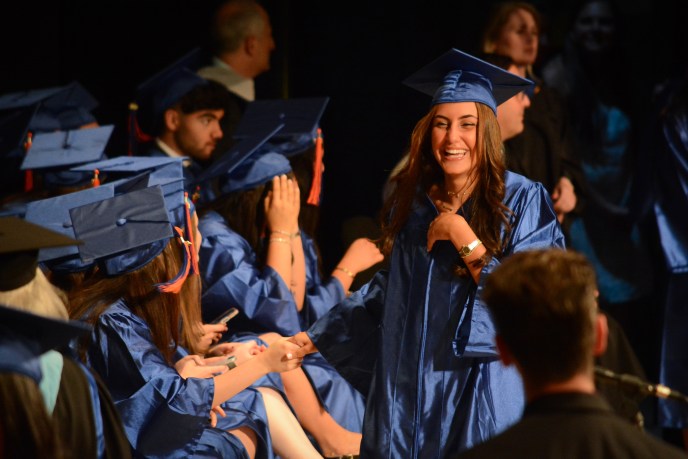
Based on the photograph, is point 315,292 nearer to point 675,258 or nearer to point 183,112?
point 183,112

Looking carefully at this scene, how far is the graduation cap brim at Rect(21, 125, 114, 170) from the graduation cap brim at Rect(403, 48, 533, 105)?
2037 millimetres

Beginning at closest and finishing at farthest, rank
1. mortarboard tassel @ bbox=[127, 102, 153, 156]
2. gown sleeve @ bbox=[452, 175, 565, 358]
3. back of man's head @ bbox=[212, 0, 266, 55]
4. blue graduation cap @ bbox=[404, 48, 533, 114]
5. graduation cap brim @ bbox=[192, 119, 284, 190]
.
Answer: gown sleeve @ bbox=[452, 175, 565, 358] < blue graduation cap @ bbox=[404, 48, 533, 114] < graduation cap brim @ bbox=[192, 119, 284, 190] < mortarboard tassel @ bbox=[127, 102, 153, 156] < back of man's head @ bbox=[212, 0, 266, 55]

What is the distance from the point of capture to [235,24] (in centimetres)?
573

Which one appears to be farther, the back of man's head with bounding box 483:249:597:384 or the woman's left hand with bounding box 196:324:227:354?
the woman's left hand with bounding box 196:324:227:354

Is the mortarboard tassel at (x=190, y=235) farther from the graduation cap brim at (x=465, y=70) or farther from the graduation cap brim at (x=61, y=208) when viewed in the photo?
the graduation cap brim at (x=465, y=70)

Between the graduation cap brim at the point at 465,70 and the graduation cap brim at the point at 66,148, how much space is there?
204 cm

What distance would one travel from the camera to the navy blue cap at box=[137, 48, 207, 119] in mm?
5250

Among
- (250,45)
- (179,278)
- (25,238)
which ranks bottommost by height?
(179,278)

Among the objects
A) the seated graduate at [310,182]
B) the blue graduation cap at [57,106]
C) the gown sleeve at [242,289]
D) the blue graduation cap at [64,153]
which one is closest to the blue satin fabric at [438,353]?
the gown sleeve at [242,289]

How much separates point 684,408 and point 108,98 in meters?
3.63

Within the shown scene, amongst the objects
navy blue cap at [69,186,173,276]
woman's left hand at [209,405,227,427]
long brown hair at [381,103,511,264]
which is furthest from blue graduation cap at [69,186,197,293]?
long brown hair at [381,103,511,264]

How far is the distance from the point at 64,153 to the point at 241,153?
3.23ft

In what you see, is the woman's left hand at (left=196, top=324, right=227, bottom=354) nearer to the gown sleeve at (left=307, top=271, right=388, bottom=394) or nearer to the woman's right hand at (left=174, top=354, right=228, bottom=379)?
the woman's right hand at (left=174, top=354, right=228, bottom=379)

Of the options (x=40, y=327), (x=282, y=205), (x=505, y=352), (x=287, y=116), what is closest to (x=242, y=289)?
(x=282, y=205)
